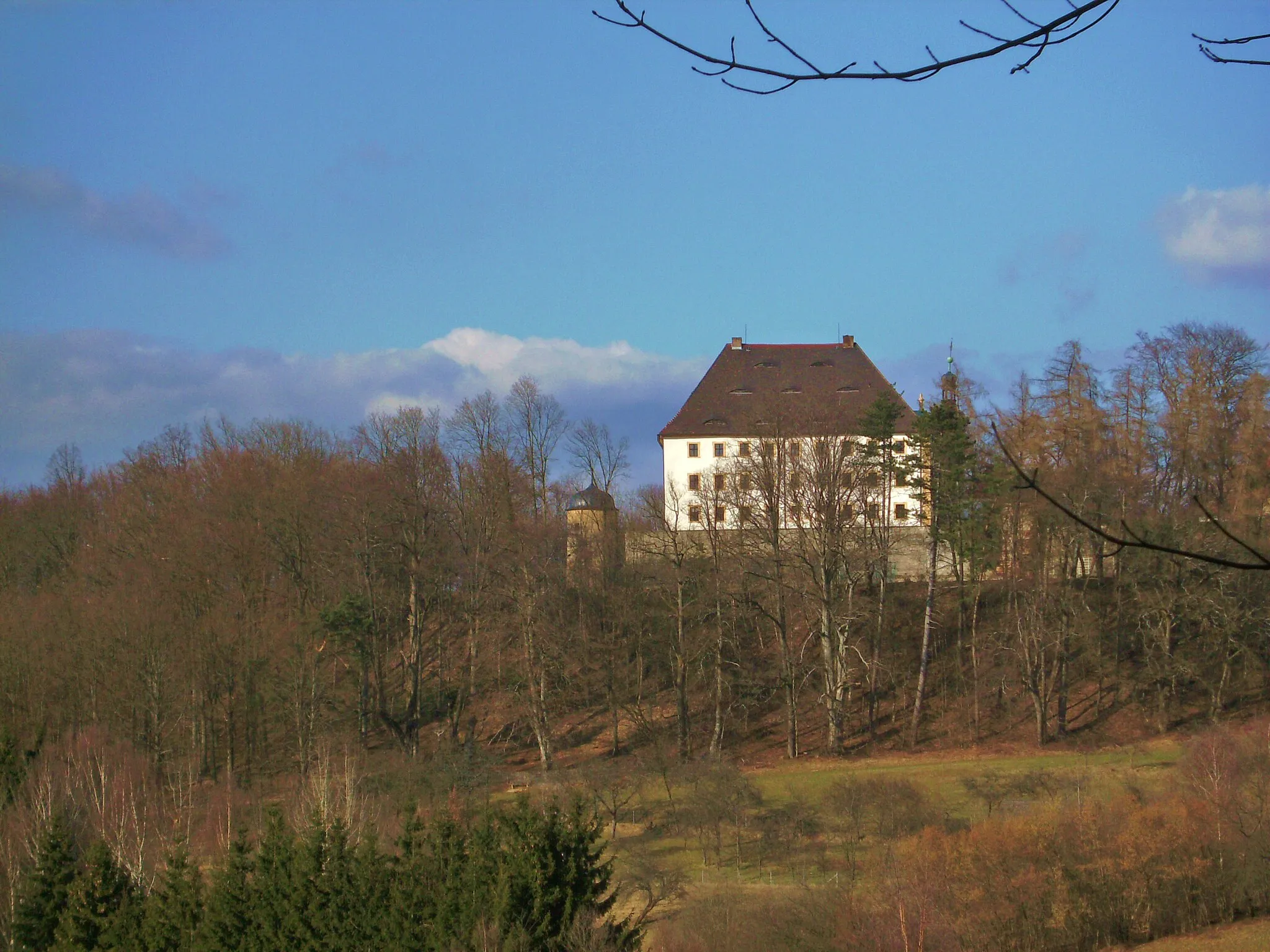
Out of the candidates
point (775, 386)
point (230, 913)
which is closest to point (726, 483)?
point (775, 386)

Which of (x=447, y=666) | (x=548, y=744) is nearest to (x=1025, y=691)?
(x=548, y=744)

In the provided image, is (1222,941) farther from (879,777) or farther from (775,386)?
(775,386)

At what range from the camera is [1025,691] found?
44375 millimetres

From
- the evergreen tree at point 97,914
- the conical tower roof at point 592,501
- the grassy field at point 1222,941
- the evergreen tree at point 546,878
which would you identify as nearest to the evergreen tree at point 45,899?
the evergreen tree at point 97,914

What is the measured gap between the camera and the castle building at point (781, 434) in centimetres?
4625

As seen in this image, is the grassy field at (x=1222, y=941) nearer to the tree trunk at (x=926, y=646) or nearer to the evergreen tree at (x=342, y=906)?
the tree trunk at (x=926, y=646)

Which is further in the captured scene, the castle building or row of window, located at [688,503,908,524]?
the castle building

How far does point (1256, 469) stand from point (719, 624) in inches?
731

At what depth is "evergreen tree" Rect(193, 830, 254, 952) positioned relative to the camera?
23750 mm

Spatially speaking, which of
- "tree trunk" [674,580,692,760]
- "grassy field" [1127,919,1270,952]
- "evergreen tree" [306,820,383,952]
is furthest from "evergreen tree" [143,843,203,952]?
"grassy field" [1127,919,1270,952]

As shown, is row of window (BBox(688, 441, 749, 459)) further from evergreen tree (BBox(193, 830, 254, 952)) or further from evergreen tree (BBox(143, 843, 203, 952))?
evergreen tree (BBox(143, 843, 203, 952))

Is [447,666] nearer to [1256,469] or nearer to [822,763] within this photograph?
[822,763]

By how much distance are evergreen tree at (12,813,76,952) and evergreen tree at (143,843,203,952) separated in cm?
197

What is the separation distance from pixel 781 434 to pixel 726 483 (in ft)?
13.0
